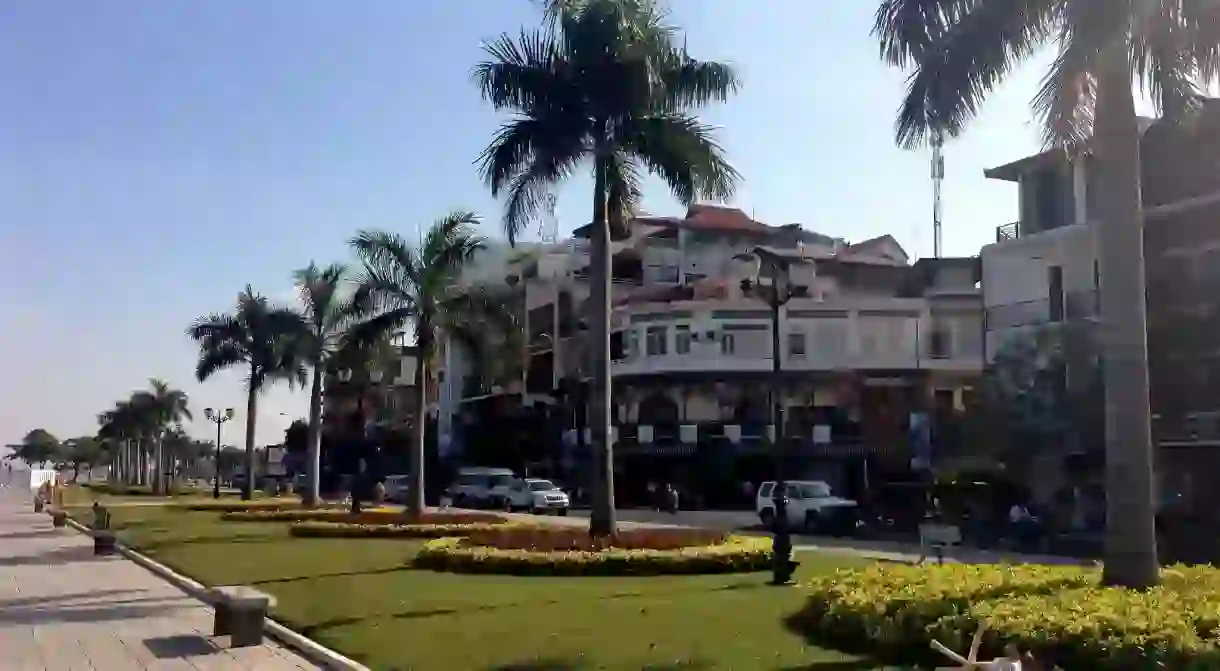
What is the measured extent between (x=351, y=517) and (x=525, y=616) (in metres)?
21.0

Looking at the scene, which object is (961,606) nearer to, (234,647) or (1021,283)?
(234,647)

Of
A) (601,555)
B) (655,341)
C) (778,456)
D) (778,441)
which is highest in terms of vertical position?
(655,341)

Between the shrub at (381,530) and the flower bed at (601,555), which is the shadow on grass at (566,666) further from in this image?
the shrub at (381,530)

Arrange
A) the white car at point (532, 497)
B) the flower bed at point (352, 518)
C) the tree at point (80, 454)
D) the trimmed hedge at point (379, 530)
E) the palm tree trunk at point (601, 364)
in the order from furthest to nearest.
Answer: the tree at point (80, 454), the white car at point (532, 497), the flower bed at point (352, 518), the trimmed hedge at point (379, 530), the palm tree trunk at point (601, 364)

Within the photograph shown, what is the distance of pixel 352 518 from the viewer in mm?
34156

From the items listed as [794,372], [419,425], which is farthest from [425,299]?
[794,372]

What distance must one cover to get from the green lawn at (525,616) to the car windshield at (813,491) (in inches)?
616

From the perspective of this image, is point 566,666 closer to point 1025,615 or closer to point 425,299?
point 1025,615

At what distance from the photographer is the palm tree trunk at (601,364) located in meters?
22.0

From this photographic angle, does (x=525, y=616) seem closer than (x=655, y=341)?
Yes

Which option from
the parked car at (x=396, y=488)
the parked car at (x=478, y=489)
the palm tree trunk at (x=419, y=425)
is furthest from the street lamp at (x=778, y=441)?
the parked car at (x=396, y=488)

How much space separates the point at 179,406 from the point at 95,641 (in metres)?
81.4

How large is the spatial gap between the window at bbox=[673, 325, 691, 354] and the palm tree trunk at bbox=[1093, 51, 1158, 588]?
47088 mm

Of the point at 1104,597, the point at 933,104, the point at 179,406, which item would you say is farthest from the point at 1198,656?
the point at 179,406
